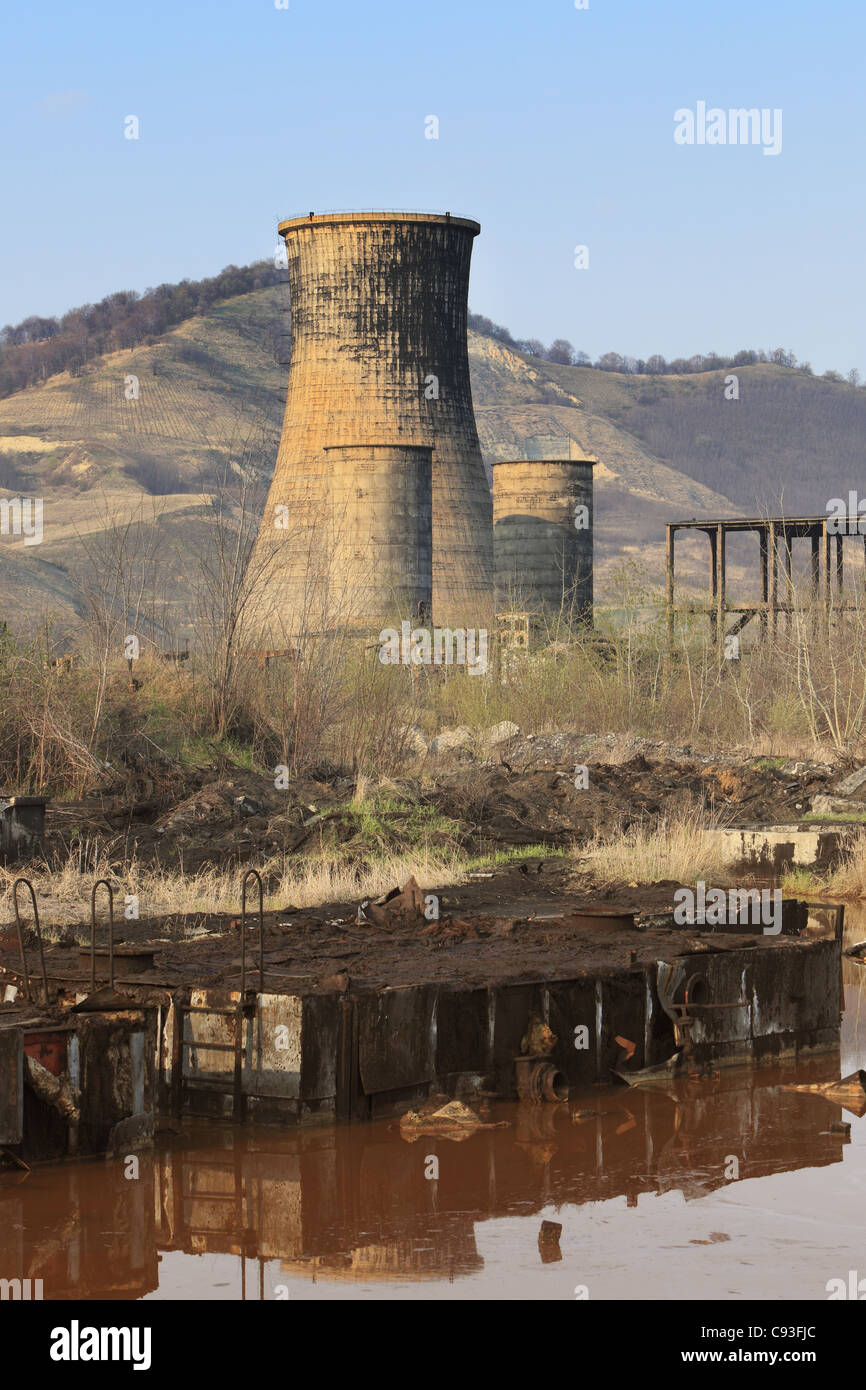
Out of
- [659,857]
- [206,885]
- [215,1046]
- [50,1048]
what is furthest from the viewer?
[659,857]

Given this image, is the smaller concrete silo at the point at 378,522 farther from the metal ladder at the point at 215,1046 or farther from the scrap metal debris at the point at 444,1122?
the metal ladder at the point at 215,1046

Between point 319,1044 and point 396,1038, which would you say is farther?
point 396,1038

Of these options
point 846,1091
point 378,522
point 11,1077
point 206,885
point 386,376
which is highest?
point 386,376

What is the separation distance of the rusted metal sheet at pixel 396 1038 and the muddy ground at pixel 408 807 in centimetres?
561

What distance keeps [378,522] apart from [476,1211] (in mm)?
26690

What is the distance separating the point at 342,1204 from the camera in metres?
7.59

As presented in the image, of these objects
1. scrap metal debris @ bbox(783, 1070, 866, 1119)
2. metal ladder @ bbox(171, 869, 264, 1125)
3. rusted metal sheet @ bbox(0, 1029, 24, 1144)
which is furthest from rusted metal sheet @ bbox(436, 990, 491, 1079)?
rusted metal sheet @ bbox(0, 1029, 24, 1144)

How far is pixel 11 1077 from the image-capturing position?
739 cm

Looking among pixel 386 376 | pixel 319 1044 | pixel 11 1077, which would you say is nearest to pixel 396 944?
pixel 319 1044

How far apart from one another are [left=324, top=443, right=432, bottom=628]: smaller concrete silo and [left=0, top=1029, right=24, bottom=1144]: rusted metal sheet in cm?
2592

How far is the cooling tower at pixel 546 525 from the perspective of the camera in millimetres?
38812

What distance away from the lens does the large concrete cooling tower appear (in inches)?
1515

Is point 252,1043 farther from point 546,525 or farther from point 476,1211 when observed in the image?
point 546,525
